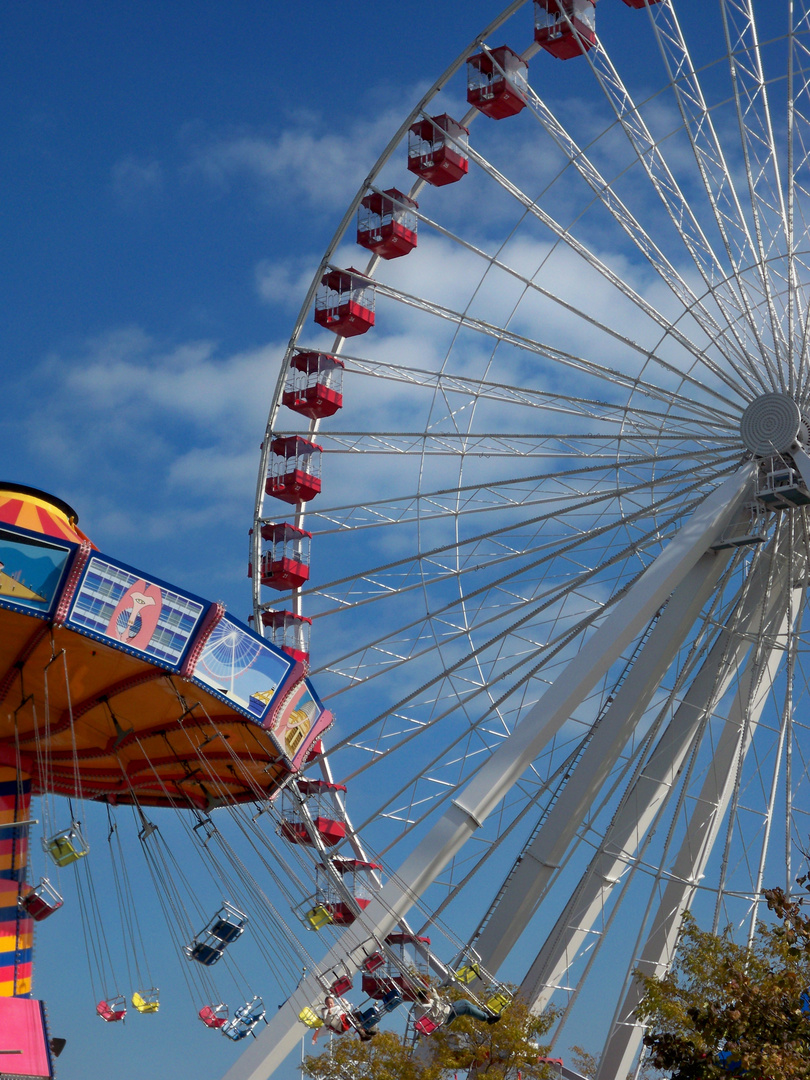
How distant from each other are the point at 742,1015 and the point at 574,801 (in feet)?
17.4

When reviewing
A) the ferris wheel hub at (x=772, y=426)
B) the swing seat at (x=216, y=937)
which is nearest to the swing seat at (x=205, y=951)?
the swing seat at (x=216, y=937)

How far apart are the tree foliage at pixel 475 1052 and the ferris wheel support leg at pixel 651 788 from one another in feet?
4.29

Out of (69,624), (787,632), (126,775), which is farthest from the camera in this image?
(787,632)

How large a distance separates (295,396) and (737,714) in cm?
1073

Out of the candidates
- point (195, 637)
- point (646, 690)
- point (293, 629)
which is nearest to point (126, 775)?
point (195, 637)

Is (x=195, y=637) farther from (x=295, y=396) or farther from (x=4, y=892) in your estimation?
(x=295, y=396)

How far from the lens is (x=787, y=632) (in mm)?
23828

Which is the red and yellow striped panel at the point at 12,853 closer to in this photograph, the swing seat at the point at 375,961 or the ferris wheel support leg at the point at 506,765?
the ferris wheel support leg at the point at 506,765

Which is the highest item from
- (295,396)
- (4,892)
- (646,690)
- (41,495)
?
(295,396)

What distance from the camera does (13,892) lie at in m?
20.0

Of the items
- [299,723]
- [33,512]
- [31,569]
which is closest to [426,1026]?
[299,723]

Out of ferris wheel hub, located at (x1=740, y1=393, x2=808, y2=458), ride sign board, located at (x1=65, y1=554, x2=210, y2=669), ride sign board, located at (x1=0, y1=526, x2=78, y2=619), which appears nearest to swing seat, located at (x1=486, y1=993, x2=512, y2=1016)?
ride sign board, located at (x1=65, y1=554, x2=210, y2=669)

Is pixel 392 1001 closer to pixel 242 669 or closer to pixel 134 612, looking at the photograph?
pixel 242 669

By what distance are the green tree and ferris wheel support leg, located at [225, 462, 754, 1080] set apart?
3.58 metres
